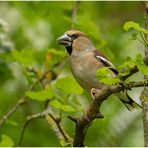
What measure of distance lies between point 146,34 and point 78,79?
53.8 inches

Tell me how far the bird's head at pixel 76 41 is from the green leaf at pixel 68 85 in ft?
2.12

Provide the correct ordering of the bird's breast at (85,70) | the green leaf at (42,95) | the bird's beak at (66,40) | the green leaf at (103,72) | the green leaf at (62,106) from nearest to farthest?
the green leaf at (103,72)
the green leaf at (62,106)
the green leaf at (42,95)
the bird's breast at (85,70)
the bird's beak at (66,40)

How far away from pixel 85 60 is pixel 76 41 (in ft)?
0.89

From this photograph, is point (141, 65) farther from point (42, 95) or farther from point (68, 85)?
point (42, 95)

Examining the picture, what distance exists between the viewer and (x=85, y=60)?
4.48 meters

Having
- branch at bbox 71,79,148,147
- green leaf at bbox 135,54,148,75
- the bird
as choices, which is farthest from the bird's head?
green leaf at bbox 135,54,148,75

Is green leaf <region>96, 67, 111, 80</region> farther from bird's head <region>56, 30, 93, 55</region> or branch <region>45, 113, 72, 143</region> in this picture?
bird's head <region>56, 30, 93, 55</region>

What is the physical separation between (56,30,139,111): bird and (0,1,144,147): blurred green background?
3.3 inches

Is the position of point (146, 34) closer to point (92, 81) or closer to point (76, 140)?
point (76, 140)

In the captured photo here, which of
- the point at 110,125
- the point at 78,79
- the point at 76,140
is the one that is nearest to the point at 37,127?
the point at 110,125

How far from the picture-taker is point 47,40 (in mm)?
6246

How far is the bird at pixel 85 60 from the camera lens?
14.0ft

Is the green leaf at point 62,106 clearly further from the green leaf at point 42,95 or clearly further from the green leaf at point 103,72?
the green leaf at point 103,72

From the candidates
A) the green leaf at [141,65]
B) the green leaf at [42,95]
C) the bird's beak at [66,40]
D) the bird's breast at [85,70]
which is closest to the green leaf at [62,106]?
→ the green leaf at [42,95]
